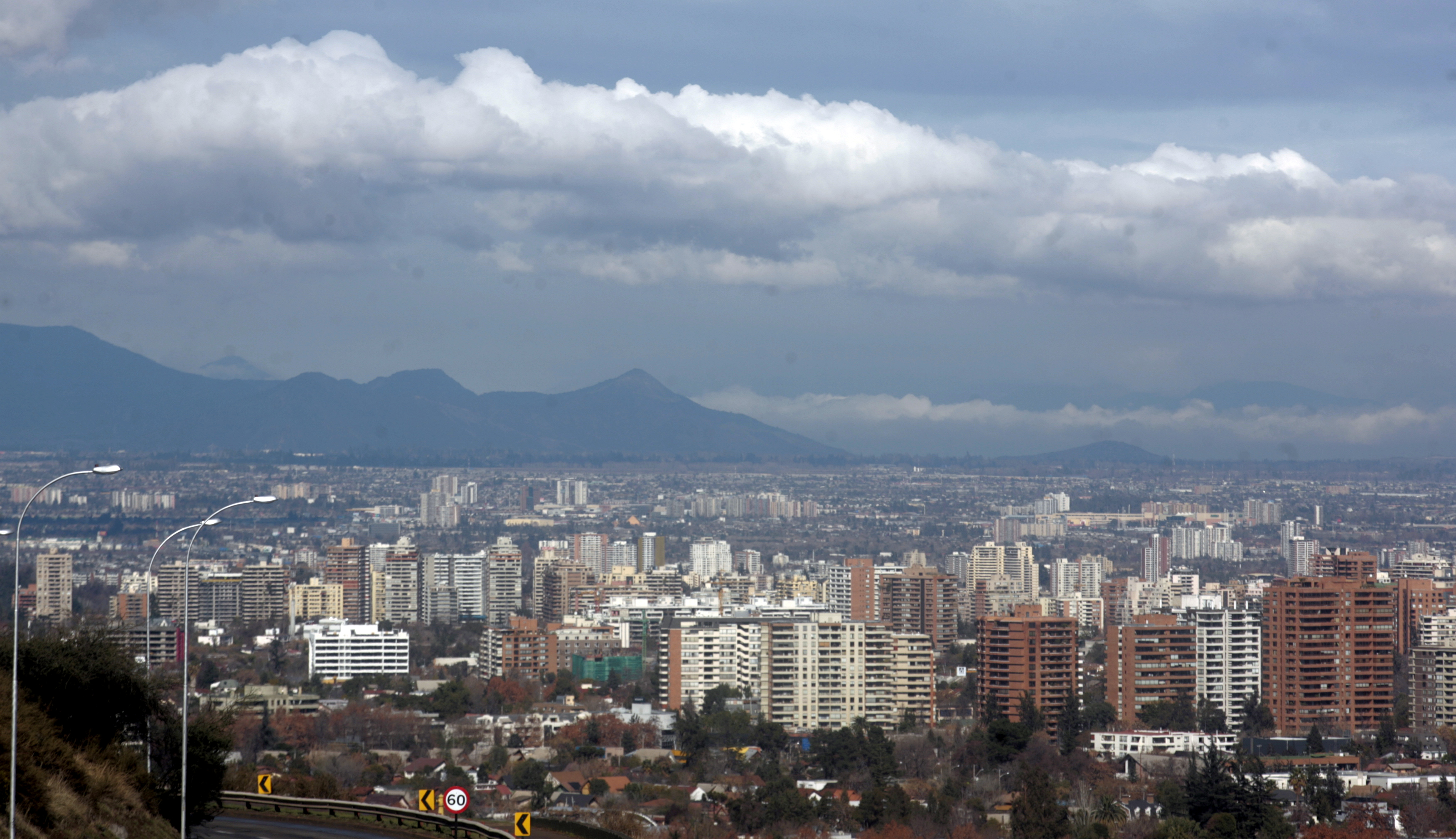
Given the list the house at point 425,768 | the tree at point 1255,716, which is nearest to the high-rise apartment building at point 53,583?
the house at point 425,768

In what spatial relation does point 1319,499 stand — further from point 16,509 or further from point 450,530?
point 16,509

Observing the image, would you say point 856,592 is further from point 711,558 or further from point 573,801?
point 573,801

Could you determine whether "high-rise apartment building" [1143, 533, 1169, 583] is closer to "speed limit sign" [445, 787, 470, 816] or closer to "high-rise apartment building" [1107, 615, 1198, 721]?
"high-rise apartment building" [1107, 615, 1198, 721]

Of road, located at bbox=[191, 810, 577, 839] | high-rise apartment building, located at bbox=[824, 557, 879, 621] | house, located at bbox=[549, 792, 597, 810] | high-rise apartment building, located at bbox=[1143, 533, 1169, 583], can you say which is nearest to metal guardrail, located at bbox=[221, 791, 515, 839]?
road, located at bbox=[191, 810, 577, 839]

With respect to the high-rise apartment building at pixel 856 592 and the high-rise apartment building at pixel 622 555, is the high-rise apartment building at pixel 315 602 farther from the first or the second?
the high-rise apartment building at pixel 622 555

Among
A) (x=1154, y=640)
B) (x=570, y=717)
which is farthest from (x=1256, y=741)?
(x=570, y=717)
